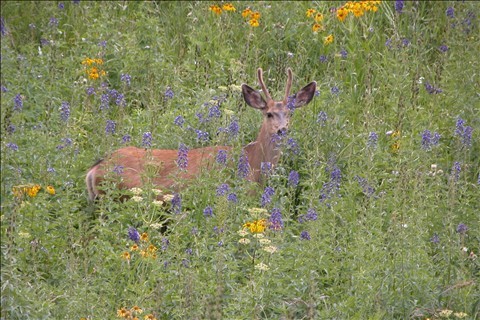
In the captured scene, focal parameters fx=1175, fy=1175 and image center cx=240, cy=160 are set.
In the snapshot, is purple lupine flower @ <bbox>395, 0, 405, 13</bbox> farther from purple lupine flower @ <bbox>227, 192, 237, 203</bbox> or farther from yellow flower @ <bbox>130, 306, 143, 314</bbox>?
yellow flower @ <bbox>130, 306, 143, 314</bbox>

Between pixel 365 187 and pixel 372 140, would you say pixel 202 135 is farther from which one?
pixel 365 187

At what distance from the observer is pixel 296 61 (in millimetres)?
9117

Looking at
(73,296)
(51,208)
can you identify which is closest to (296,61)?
(51,208)

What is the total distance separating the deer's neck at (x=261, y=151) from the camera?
8.31m

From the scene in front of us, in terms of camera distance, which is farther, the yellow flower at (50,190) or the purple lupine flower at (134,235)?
the yellow flower at (50,190)

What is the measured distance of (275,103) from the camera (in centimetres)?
830

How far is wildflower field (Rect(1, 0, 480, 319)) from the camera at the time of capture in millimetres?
5762

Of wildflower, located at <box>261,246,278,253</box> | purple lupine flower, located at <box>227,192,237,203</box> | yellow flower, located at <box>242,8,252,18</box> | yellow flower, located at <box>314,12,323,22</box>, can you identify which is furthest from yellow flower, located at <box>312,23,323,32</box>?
wildflower, located at <box>261,246,278,253</box>

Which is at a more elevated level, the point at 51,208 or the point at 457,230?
the point at 457,230

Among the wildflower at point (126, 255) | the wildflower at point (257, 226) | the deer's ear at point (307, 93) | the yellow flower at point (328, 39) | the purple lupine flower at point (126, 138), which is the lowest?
the purple lupine flower at point (126, 138)

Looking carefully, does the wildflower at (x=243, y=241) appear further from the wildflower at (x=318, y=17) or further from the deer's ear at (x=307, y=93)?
the wildflower at (x=318, y=17)

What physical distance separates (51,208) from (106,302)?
150 centimetres

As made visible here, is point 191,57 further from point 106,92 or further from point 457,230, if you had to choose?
point 457,230

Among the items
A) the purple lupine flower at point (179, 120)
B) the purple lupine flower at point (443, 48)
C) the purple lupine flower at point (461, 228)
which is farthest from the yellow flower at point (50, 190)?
the purple lupine flower at point (443, 48)
